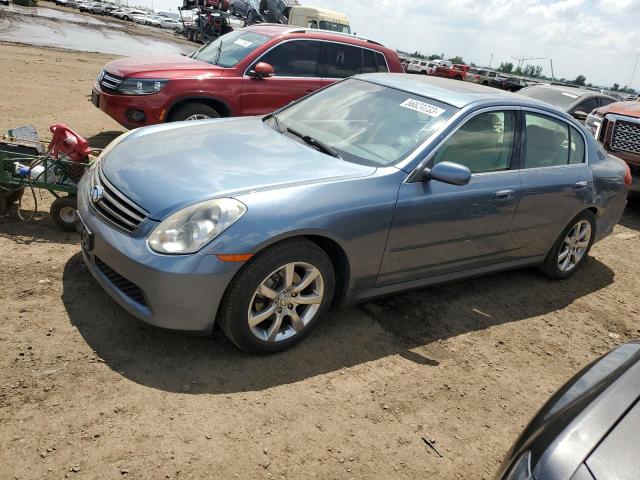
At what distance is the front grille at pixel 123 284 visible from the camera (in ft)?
10.1

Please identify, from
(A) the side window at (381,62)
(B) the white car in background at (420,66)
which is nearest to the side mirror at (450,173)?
(A) the side window at (381,62)

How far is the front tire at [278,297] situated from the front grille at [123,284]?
45 cm

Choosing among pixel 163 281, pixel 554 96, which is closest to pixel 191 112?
pixel 163 281

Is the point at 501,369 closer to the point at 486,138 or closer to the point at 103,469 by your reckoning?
the point at 486,138

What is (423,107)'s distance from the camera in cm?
409

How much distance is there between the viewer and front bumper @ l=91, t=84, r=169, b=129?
6711mm

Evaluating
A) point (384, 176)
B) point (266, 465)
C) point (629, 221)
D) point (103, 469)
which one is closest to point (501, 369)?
point (384, 176)

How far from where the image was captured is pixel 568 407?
86.9 inches

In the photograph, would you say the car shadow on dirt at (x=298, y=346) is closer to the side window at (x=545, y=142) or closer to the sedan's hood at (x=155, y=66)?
the side window at (x=545, y=142)

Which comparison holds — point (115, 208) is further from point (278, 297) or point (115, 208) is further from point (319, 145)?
point (319, 145)

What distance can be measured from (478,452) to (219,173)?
2.13 metres

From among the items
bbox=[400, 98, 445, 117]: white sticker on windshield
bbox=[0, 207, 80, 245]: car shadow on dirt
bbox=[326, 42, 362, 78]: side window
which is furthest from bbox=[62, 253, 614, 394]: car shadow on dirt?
bbox=[326, 42, 362, 78]: side window

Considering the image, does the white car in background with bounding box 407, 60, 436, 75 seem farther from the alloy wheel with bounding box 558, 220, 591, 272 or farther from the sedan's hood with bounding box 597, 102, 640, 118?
the alloy wheel with bounding box 558, 220, 591, 272

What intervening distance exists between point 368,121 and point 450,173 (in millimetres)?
873
